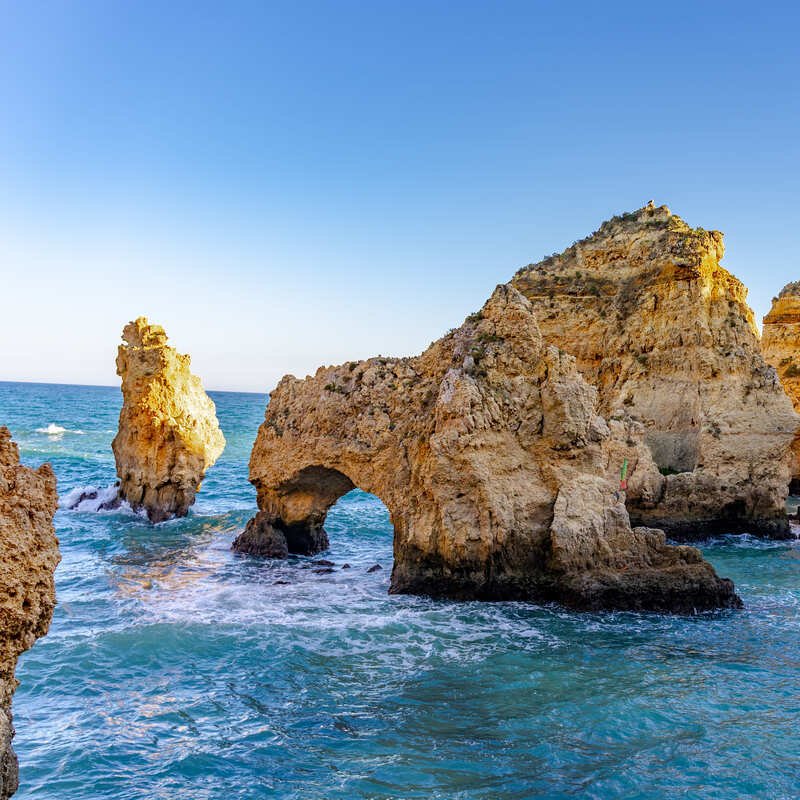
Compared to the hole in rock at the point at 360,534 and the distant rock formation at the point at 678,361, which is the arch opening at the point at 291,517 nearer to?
the hole in rock at the point at 360,534

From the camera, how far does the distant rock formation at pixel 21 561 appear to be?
585 centimetres

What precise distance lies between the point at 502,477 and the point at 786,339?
31781 millimetres

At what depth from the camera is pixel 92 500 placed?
99.2 ft

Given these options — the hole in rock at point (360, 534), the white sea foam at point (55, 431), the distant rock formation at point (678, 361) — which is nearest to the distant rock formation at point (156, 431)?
the hole in rock at point (360, 534)

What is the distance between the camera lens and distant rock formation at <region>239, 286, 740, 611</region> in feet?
54.5

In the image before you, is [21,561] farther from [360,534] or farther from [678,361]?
[678,361]

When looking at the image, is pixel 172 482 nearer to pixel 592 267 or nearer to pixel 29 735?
pixel 29 735

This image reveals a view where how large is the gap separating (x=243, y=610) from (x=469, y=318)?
381 inches

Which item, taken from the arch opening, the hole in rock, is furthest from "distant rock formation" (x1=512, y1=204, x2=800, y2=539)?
the arch opening

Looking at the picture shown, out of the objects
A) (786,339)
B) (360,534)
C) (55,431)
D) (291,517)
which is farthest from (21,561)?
(55,431)

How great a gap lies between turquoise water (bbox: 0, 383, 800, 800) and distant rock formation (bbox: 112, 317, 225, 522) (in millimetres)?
8297

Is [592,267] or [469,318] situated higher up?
[592,267]

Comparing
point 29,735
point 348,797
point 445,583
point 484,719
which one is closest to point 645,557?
point 445,583

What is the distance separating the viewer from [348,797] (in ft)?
29.4
